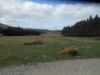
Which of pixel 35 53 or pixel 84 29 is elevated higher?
pixel 84 29

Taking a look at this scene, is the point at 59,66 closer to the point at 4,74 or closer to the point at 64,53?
the point at 4,74

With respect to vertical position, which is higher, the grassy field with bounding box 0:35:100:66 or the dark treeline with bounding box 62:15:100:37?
the dark treeline with bounding box 62:15:100:37

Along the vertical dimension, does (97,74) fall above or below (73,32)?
below

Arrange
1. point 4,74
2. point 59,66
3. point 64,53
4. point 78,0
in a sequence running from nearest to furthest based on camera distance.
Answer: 1. point 78,0
2. point 4,74
3. point 59,66
4. point 64,53

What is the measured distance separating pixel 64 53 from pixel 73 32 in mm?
24865

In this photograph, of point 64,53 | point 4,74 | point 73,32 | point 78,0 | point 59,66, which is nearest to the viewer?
point 78,0

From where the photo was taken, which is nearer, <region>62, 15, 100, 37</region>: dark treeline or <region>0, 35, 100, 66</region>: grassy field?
<region>62, 15, 100, 37</region>: dark treeline

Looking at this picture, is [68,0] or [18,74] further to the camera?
[18,74]

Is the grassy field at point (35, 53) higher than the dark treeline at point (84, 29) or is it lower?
lower

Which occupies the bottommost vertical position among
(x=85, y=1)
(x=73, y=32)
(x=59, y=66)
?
(x=59, y=66)

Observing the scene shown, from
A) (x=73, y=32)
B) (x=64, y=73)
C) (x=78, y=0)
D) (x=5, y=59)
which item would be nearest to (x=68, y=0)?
(x=78, y=0)

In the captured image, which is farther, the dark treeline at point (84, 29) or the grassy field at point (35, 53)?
the grassy field at point (35, 53)

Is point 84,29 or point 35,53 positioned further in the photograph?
point 35,53

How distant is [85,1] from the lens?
3592 mm
